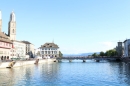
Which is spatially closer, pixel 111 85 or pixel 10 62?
pixel 111 85

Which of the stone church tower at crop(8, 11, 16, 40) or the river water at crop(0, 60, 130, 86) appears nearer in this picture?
the river water at crop(0, 60, 130, 86)

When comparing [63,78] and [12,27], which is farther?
[12,27]

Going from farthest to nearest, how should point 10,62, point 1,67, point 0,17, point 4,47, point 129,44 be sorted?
point 129,44
point 0,17
point 4,47
point 10,62
point 1,67

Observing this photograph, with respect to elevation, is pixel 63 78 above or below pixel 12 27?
below

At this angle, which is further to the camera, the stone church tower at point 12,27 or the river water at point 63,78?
the stone church tower at point 12,27

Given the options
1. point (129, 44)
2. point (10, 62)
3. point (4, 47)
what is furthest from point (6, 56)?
point (129, 44)

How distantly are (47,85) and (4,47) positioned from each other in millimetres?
69647

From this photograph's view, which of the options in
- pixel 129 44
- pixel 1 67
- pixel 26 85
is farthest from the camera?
pixel 129 44

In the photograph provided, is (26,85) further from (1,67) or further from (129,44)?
(129,44)

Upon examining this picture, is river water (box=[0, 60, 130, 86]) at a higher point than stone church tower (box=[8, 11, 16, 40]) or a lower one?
lower

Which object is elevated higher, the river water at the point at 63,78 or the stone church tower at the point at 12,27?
the stone church tower at the point at 12,27

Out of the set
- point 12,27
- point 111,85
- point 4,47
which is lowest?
point 111,85

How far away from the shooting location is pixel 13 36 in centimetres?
17488

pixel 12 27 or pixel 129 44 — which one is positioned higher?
pixel 12 27
